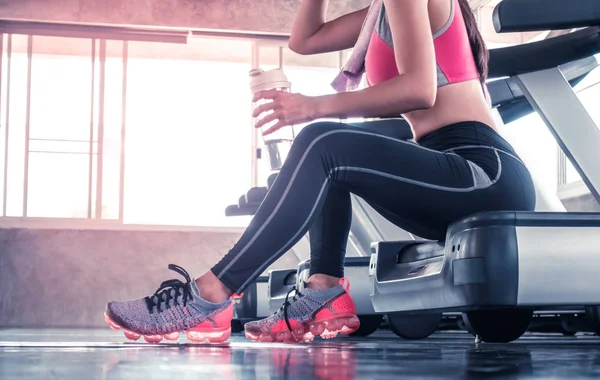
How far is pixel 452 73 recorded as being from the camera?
144 cm

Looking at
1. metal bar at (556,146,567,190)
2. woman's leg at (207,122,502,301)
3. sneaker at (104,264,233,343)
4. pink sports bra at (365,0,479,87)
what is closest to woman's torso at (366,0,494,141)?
pink sports bra at (365,0,479,87)

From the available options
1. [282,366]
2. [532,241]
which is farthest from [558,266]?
[282,366]

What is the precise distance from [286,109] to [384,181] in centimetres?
21

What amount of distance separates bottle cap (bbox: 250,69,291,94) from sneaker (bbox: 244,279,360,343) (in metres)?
0.84

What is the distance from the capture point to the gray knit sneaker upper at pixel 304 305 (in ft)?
5.08

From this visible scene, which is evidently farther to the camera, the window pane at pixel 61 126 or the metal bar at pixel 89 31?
the window pane at pixel 61 126

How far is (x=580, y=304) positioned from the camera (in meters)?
1.35

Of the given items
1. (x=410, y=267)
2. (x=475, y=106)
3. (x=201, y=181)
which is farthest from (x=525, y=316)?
(x=201, y=181)

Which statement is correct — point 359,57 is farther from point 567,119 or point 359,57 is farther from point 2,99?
point 2,99

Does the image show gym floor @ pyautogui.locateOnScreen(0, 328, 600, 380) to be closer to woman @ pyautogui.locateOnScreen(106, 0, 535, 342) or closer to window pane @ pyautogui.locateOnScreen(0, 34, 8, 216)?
woman @ pyautogui.locateOnScreen(106, 0, 535, 342)

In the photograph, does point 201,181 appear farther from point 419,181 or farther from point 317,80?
point 419,181

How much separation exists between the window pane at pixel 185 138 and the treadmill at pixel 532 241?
404 centimetres

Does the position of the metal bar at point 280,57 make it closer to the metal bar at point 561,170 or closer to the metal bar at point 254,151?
the metal bar at point 254,151

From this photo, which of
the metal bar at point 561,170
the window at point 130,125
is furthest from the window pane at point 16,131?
the metal bar at point 561,170
